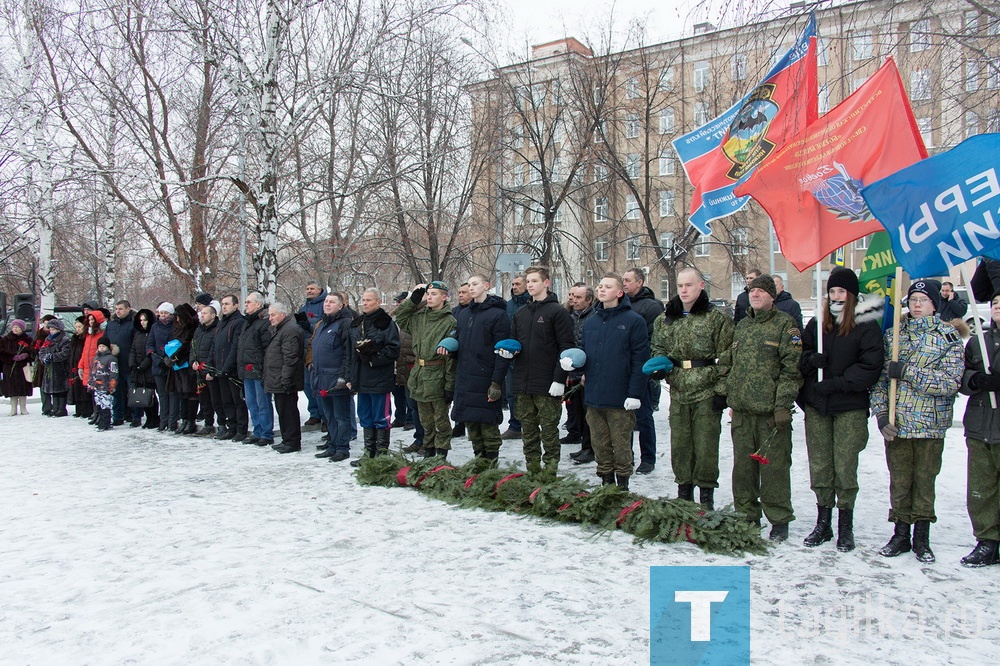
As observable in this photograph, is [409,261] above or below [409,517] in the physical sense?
above

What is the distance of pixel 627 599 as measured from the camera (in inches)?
177

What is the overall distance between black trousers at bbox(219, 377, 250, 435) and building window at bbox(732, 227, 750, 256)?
14942mm

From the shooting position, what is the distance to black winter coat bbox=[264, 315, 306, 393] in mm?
9516

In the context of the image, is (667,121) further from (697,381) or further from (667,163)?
(697,381)

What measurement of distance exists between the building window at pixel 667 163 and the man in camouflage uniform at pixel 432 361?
14711 mm

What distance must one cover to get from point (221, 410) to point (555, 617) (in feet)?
26.9

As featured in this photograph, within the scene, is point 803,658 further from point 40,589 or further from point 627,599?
point 40,589

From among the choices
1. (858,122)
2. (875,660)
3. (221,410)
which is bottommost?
(875,660)

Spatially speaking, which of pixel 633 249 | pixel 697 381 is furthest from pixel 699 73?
pixel 697 381

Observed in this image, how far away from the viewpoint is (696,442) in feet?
20.2

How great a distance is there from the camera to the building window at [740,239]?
21.1 meters

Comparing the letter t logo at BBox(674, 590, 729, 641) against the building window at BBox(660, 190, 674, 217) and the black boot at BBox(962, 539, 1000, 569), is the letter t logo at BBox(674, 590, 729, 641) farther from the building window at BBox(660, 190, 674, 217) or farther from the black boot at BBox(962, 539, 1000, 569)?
the building window at BBox(660, 190, 674, 217)

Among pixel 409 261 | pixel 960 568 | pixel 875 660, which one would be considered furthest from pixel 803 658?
pixel 409 261

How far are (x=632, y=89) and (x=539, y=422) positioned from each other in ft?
50.3
